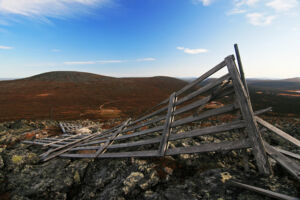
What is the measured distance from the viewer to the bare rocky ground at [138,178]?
223 cm

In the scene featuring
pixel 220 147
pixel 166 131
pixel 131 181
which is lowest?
pixel 131 181

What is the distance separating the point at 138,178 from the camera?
2.98 meters

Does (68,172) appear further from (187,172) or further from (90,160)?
(187,172)

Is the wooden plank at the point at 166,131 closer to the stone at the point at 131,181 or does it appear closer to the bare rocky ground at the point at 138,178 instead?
the bare rocky ground at the point at 138,178

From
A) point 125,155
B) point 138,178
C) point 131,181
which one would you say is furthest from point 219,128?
point 125,155

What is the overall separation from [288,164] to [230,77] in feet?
5.38

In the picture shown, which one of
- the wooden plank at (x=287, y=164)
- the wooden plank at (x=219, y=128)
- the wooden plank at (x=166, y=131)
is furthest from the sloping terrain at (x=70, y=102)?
the wooden plank at (x=287, y=164)

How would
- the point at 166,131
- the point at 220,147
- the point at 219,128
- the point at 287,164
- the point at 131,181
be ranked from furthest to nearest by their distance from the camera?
the point at 166,131, the point at 131,181, the point at 219,128, the point at 220,147, the point at 287,164

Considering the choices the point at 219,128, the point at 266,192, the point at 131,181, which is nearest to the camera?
the point at 266,192

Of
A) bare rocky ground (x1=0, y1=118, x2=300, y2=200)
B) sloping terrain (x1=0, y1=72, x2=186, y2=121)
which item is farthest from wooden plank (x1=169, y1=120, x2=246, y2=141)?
sloping terrain (x1=0, y1=72, x2=186, y2=121)

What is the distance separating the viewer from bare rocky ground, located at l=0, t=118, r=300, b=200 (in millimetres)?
2232

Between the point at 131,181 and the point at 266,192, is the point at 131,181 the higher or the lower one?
the lower one

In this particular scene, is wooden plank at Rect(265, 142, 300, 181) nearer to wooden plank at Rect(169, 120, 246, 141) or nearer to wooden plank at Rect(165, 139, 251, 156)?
wooden plank at Rect(165, 139, 251, 156)

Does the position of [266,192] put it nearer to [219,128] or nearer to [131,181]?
[219,128]
